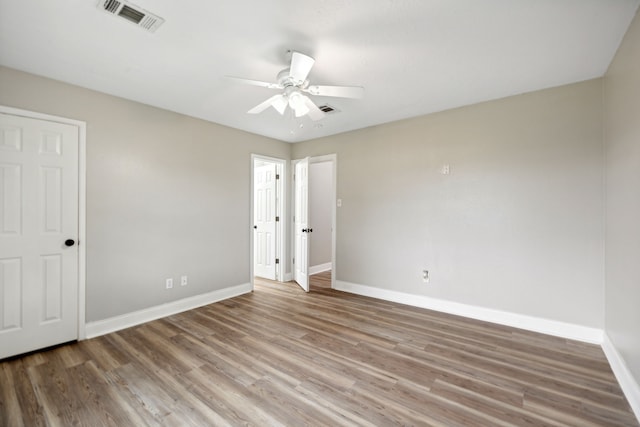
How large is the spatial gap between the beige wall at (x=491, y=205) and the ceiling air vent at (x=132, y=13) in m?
2.98

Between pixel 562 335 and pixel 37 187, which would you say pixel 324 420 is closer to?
pixel 562 335

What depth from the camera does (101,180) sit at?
2945 millimetres

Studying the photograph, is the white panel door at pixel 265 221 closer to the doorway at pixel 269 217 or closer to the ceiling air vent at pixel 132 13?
the doorway at pixel 269 217

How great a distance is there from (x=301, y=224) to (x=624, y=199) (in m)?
3.75

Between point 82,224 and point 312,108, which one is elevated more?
point 312,108

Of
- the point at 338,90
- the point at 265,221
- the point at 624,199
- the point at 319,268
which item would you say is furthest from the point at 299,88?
the point at 319,268

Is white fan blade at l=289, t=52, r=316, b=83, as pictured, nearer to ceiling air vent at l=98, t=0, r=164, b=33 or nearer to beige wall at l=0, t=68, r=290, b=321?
ceiling air vent at l=98, t=0, r=164, b=33

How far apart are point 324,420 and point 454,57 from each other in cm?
285

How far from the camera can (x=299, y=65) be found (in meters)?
2.10

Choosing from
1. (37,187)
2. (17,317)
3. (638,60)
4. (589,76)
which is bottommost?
(17,317)

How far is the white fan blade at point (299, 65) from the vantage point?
→ 6.64 feet

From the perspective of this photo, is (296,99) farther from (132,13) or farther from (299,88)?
(132,13)

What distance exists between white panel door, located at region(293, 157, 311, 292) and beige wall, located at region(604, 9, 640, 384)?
11.2 ft

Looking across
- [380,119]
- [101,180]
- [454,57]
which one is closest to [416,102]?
[380,119]
